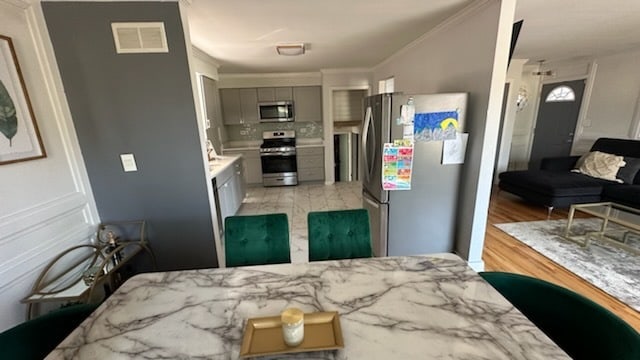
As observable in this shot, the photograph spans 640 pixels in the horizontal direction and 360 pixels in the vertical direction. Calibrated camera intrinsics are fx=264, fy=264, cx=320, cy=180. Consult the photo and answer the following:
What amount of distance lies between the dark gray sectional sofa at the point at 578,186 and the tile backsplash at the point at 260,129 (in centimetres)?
398

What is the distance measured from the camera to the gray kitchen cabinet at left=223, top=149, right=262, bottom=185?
Answer: 18.1ft

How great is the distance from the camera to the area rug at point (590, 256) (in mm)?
2277

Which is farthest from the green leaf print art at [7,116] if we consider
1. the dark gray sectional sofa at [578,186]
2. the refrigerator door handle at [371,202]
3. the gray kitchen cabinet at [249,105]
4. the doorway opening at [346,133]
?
the dark gray sectional sofa at [578,186]

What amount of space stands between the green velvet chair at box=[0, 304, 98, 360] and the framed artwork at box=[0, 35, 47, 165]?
1.10 metres

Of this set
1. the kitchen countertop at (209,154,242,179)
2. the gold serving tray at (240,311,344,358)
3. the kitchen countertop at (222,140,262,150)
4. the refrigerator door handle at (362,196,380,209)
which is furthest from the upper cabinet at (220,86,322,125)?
the gold serving tray at (240,311,344,358)

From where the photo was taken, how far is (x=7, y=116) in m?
1.53

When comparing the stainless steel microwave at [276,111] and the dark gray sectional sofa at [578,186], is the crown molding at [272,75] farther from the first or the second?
the dark gray sectional sofa at [578,186]

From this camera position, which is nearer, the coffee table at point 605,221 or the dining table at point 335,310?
the dining table at point 335,310

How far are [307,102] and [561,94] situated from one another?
499 cm

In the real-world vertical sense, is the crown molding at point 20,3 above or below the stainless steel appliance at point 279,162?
above

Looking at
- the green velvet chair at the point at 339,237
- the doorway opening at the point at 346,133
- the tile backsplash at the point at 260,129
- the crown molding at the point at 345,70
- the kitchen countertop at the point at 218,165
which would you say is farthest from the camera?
the doorway opening at the point at 346,133

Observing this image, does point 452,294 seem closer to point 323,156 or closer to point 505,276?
point 505,276

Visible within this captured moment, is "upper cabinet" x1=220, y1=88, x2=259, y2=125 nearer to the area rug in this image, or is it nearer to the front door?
the area rug

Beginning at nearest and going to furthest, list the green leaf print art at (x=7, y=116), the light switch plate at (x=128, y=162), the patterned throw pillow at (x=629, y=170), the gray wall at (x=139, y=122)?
the green leaf print art at (x=7, y=116) → the gray wall at (x=139, y=122) → the light switch plate at (x=128, y=162) → the patterned throw pillow at (x=629, y=170)
